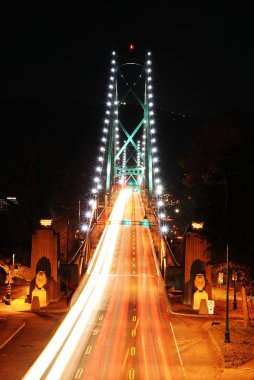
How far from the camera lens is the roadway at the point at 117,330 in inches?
792

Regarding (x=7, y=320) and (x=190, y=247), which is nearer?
(x=7, y=320)

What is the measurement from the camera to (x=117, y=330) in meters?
27.1

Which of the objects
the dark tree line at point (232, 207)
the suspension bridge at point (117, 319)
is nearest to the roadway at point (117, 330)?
the suspension bridge at point (117, 319)

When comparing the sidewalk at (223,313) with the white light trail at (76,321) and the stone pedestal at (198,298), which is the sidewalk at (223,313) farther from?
the white light trail at (76,321)

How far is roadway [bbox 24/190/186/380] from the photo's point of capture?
66.0 ft

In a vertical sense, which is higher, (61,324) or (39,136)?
(39,136)

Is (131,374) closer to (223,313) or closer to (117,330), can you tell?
(117,330)

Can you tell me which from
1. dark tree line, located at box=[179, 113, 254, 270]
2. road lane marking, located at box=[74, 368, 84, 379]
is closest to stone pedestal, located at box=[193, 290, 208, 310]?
dark tree line, located at box=[179, 113, 254, 270]

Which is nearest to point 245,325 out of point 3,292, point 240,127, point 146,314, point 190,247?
point 146,314

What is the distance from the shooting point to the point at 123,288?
132 feet

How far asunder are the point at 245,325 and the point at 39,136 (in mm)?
166932

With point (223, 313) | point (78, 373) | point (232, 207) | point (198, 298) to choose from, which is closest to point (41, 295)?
point (198, 298)

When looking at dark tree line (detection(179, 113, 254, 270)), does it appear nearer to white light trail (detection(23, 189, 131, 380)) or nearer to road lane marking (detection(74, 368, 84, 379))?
white light trail (detection(23, 189, 131, 380))

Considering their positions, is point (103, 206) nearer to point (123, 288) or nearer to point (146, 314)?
point (123, 288)
